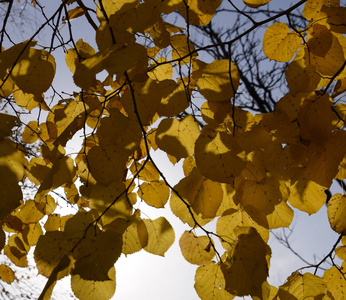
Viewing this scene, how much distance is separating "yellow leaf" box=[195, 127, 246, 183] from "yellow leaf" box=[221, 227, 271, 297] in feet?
0.63

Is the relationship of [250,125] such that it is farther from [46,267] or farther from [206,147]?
[46,267]

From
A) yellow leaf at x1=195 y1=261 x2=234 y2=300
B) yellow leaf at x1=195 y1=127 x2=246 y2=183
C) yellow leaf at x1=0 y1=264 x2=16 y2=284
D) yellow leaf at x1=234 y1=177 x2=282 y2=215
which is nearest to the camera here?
yellow leaf at x1=195 y1=127 x2=246 y2=183

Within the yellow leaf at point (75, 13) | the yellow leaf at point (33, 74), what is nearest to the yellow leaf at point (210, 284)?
the yellow leaf at point (33, 74)

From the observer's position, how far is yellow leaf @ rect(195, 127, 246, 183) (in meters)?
0.74

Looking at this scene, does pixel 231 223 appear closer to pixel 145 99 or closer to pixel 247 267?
pixel 247 267

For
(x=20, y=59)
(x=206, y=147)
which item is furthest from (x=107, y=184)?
(x=20, y=59)

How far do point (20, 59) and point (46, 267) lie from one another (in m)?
0.52

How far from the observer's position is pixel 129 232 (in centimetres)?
90

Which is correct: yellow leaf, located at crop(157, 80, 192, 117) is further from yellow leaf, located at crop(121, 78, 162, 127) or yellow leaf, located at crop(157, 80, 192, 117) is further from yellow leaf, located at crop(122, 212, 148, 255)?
yellow leaf, located at crop(122, 212, 148, 255)

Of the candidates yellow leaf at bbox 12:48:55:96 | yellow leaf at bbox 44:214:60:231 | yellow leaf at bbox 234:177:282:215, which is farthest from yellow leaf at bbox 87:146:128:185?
yellow leaf at bbox 44:214:60:231

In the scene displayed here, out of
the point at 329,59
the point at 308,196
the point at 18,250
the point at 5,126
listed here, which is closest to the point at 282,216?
the point at 308,196

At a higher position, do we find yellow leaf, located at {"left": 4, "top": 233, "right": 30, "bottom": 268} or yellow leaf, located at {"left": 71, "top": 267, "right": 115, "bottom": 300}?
yellow leaf, located at {"left": 4, "top": 233, "right": 30, "bottom": 268}

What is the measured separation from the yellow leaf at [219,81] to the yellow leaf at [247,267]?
1.15 feet

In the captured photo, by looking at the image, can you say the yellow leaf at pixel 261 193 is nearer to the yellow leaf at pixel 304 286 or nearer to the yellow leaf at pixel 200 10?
the yellow leaf at pixel 304 286
